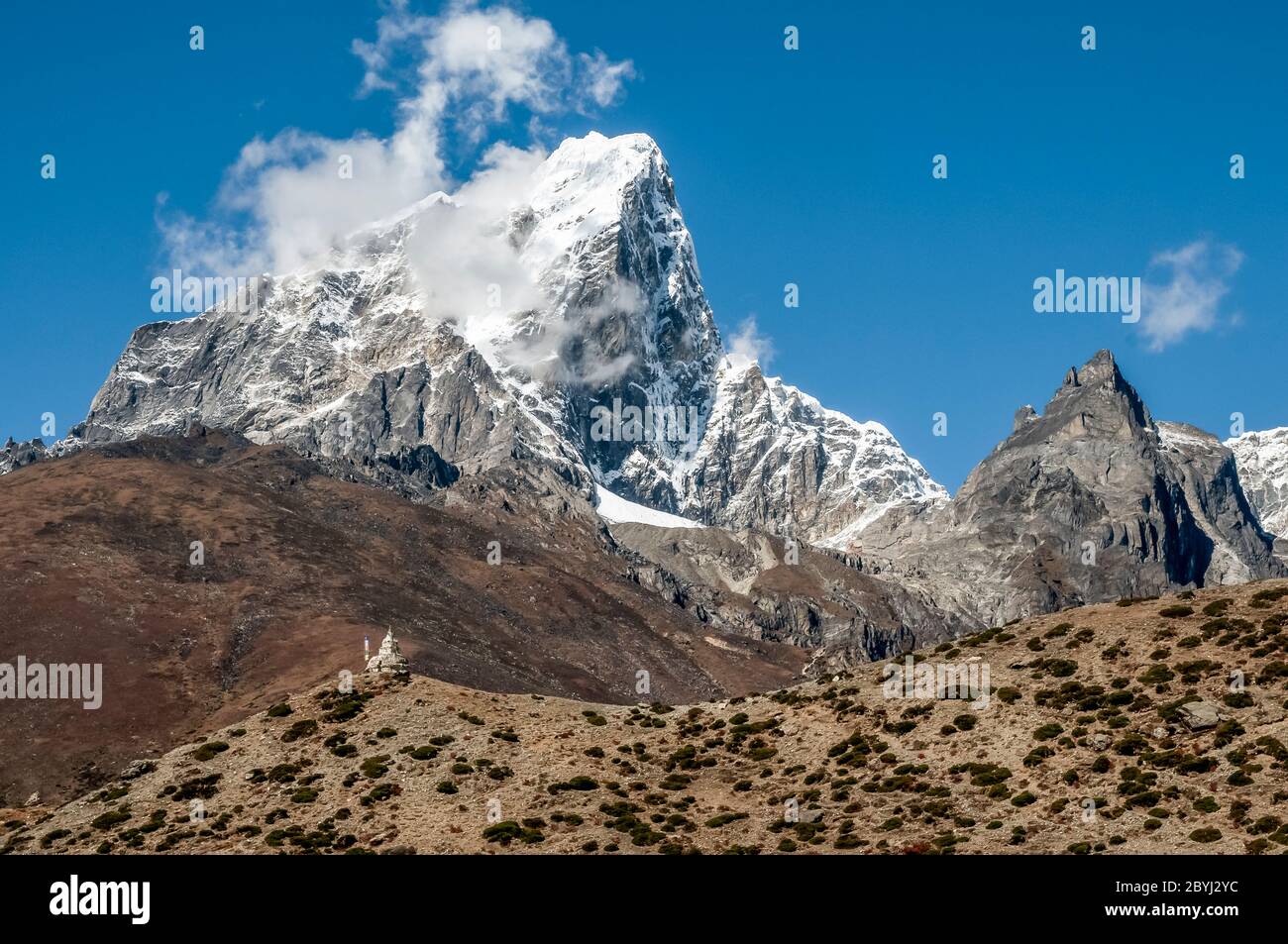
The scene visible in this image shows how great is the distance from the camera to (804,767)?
87.0 metres

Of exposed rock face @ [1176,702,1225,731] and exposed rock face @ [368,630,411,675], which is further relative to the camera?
exposed rock face @ [368,630,411,675]

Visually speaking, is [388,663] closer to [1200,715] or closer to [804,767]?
[804,767]

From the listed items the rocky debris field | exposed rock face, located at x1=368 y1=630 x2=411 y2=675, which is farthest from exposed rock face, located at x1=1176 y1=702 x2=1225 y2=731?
exposed rock face, located at x1=368 y1=630 x2=411 y2=675

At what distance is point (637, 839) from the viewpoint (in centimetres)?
Answer: 7462

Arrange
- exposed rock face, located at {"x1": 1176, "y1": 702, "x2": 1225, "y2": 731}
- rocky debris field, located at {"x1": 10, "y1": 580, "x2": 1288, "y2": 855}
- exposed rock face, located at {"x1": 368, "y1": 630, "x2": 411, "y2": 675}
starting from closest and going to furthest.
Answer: rocky debris field, located at {"x1": 10, "y1": 580, "x2": 1288, "y2": 855}
exposed rock face, located at {"x1": 1176, "y1": 702, "x2": 1225, "y2": 731}
exposed rock face, located at {"x1": 368, "y1": 630, "x2": 411, "y2": 675}

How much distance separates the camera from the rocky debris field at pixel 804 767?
7262 cm

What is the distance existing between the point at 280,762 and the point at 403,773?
8.80 meters

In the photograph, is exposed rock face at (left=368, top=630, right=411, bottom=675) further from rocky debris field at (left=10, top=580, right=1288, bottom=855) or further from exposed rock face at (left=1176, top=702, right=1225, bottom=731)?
exposed rock face at (left=1176, top=702, right=1225, bottom=731)

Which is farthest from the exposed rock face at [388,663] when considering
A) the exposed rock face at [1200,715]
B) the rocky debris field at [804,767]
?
the exposed rock face at [1200,715]

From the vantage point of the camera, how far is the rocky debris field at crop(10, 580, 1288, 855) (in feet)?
238

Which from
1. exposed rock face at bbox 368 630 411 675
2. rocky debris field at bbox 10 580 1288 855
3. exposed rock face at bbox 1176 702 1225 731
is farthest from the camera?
exposed rock face at bbox 368 630 411 675
